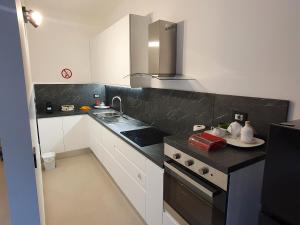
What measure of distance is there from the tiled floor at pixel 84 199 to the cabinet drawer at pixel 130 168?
491 millimetres

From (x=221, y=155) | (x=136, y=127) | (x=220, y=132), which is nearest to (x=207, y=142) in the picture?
(x=221, y=155)

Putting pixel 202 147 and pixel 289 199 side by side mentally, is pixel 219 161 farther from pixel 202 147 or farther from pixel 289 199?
pixel 289 199

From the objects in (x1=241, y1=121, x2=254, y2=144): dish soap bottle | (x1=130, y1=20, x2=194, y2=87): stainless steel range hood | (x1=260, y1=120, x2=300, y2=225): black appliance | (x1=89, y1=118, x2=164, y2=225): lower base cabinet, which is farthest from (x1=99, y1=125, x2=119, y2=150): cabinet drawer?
(x1=260, y1=120, x2=300, y2=225): black appliance

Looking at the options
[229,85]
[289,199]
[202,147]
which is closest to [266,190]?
[289,199]

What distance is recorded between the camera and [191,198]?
1211 mm

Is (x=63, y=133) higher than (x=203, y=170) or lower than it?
lower

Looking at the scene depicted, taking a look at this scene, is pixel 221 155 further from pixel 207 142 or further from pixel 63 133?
pixel 63 133

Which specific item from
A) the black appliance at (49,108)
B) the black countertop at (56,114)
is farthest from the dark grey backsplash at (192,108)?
the black appliance at (49,108)

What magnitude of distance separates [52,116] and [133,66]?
1858 mm

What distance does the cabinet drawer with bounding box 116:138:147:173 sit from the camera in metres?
1.72

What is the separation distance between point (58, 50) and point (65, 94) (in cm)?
83

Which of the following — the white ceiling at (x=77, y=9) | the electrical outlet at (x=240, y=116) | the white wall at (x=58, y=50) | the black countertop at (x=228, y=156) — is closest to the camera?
the black countertop at (x=228, y=156)

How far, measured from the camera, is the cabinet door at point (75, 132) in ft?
→ 11.0

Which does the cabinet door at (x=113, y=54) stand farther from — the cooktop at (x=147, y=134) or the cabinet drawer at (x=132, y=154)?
the cabinet drawer at (x=132, y=154)
